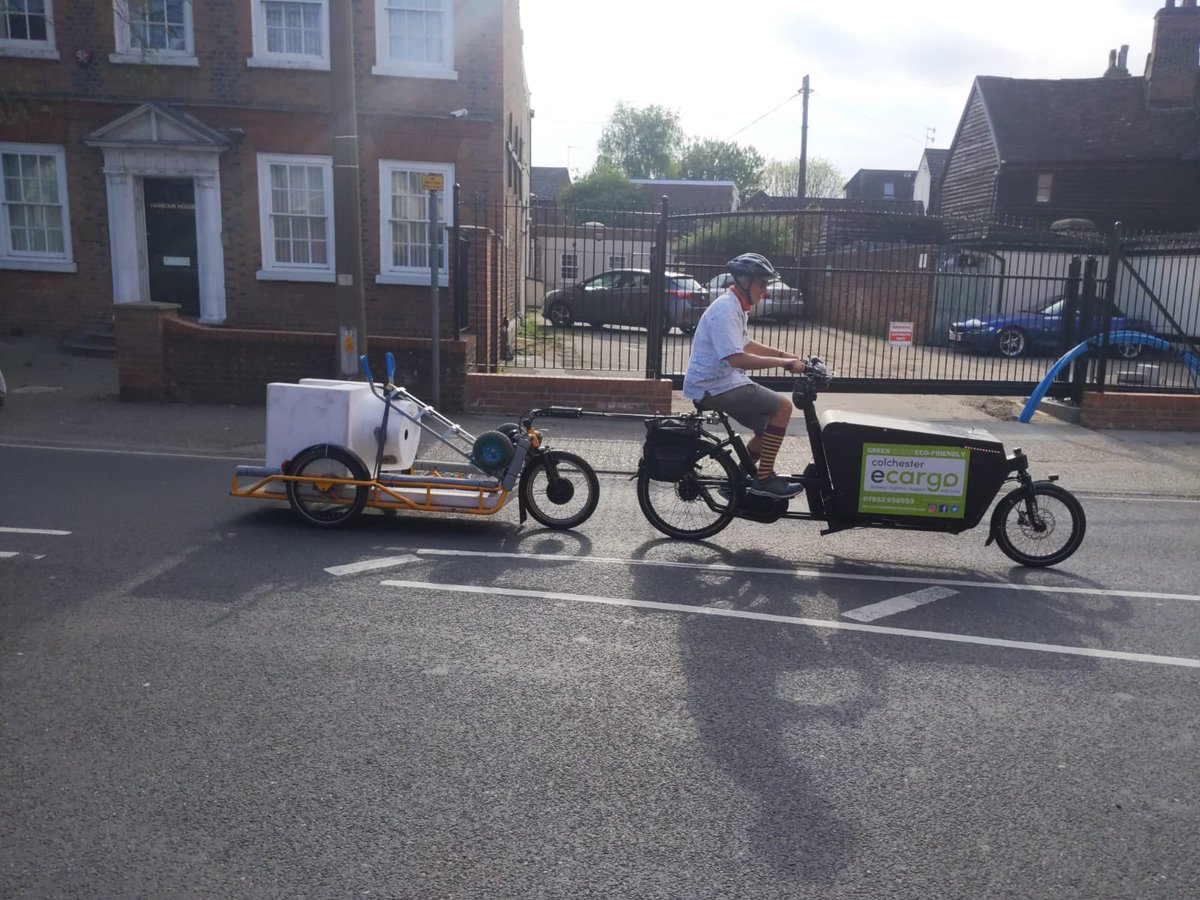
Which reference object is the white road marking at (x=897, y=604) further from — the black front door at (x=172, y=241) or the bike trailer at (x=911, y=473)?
the black front door at (x=172, y=241)

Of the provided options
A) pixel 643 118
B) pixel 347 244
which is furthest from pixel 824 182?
pixel 347 244

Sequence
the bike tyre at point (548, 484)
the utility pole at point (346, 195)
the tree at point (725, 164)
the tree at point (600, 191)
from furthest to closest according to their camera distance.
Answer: the tree at point (725, 164), the tree at point (600, 191), the utility pole at point (346, 195), the bike tyre at point (548, 484)

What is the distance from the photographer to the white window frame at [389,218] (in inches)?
661

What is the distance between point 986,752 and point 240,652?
3.43 meters

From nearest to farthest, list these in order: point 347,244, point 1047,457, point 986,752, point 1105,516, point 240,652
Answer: point 986,752 → point 240,652 → point 1105,516 → point 347,244 → point 1047,457

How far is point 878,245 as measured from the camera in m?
26.6

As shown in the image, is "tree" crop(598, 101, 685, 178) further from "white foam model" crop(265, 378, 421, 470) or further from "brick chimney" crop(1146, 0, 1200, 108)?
"white foam model" crop(265, 378, 421, 470)

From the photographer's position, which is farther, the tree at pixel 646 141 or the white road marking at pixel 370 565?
the tree at pixel 646 141

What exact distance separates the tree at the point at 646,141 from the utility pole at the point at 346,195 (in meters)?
91.1

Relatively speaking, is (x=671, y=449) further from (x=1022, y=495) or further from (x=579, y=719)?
(x=579, y=719)

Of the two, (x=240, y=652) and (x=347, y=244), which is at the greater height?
(x=347, y=244)

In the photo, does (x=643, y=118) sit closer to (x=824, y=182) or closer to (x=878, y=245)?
(x=824, y=182)

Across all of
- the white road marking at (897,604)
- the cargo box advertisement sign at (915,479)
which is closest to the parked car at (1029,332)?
the cargo box advertisement sign at (915,479)

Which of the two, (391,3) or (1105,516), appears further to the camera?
(391,3)
